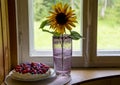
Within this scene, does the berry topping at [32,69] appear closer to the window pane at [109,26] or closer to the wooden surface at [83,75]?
the wooden surface at [83,75]

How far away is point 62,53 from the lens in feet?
5.25

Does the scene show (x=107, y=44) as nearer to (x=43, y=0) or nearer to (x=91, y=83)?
(x=91, y=83)

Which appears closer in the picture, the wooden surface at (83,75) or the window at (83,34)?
the wooden surface at (83,75)

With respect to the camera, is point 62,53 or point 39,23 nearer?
point 62,53

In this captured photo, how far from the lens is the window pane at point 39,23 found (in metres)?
1.77

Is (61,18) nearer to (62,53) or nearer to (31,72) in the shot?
(62,53)

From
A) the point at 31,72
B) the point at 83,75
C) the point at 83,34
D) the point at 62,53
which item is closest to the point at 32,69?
the point at 31,72

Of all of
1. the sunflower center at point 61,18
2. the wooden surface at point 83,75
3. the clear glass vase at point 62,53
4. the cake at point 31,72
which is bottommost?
the wooden surface at point 83,75

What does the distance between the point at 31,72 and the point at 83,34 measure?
1.68 ft

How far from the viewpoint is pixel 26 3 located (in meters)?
1.76

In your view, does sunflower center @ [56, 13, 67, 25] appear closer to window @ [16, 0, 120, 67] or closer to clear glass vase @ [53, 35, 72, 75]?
clear glass vase @ [53, 35, 72, 75]

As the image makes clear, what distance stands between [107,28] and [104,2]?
0.20 meters

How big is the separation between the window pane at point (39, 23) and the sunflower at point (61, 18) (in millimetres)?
270

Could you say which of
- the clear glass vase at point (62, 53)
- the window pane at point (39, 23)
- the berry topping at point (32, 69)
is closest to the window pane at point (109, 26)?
the window pane at point (39, 23)
